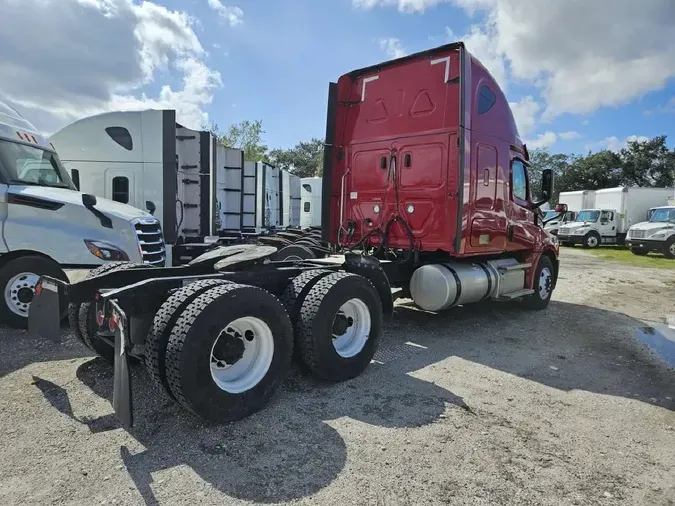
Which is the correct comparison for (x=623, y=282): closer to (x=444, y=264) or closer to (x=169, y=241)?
(x=444, y=264)

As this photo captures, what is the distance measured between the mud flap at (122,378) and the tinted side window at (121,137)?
23.9ft

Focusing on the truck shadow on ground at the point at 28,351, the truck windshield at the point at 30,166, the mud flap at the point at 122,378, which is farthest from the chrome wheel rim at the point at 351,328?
the truck windshield at the point at 30,166

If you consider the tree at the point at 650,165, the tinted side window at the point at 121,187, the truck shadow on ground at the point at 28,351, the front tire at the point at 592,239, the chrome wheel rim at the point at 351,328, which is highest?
the tree at the point at 650,165

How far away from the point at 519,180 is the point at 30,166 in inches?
303

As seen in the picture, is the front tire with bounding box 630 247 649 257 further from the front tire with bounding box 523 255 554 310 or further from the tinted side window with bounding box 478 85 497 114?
the tinted side window with bounding box 478 85 497 114

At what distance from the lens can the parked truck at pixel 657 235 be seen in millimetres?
21656

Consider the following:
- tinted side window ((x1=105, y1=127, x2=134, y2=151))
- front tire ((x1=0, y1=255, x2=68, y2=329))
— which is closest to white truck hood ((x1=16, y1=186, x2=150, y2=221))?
front tire ((x1=0, y1=255, x2=68, y2=329))

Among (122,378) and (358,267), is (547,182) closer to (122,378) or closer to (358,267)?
(358,267)

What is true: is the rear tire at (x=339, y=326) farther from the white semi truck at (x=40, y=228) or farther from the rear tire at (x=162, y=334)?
the white semi truck at (x=40, y=228)

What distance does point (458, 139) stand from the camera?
624 centimetres

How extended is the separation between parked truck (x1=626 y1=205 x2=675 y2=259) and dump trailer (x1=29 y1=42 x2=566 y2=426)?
16.5 meters

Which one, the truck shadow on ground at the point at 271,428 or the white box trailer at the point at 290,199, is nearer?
the truck shadow on ground at the point at 271,428

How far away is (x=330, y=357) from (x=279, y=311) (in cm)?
80

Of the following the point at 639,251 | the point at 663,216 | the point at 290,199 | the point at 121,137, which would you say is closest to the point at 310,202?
the point at 290,199
